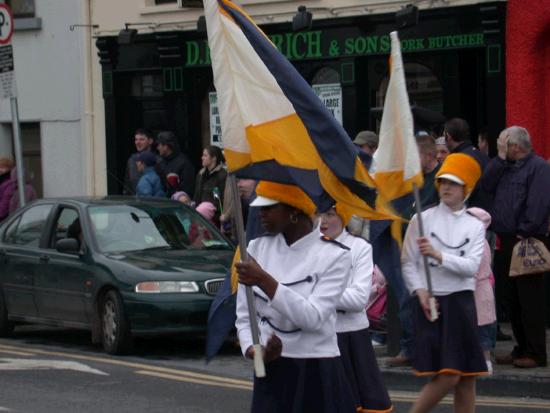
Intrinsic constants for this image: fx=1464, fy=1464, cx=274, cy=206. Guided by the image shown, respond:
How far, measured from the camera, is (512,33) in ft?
56.7

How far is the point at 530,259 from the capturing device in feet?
41.5

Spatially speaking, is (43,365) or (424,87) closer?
(43,365)

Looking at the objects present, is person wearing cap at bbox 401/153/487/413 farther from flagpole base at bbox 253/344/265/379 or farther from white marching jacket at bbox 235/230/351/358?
flagpole base at bbox 253/344/265/379

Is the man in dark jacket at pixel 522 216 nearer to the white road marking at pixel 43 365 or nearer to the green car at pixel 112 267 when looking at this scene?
the green car at pixel 112 267

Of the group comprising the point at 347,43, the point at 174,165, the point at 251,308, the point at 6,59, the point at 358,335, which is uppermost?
the point at 347,43

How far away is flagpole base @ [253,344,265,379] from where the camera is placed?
614cm

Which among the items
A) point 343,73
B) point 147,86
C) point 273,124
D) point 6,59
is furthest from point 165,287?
point 147,86

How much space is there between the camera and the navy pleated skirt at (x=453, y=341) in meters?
9.04

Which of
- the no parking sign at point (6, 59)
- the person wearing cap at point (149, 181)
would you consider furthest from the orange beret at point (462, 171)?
the no parking sign at point (6, 59)

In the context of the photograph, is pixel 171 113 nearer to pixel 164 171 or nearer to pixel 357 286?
pixel 164 171

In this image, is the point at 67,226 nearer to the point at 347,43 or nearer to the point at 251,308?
the point at 347,43

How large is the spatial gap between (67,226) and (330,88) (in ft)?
18.8

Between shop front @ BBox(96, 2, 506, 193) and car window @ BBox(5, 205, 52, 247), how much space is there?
3742mm

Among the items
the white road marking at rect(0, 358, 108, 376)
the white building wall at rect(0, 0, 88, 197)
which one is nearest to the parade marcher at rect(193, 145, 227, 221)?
the white road marking at rect(0, 358, 108, 376)
